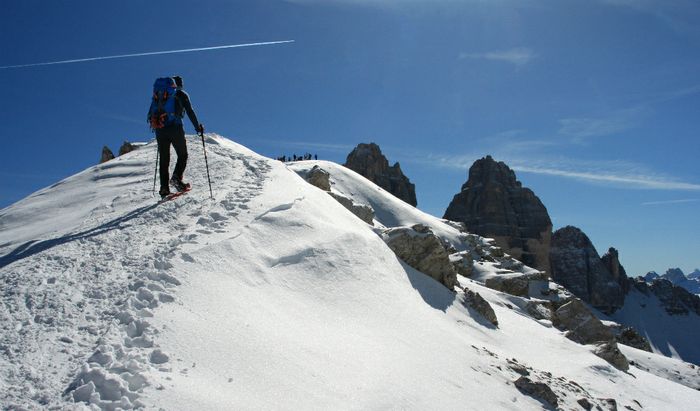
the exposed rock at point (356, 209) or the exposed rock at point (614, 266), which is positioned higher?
the exposed rock at point (614, 266)

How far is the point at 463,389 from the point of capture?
8906 millimetres

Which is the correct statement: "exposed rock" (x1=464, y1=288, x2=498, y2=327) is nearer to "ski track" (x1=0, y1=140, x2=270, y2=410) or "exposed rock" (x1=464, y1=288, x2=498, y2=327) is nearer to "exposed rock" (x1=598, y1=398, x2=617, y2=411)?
"exposed rock" (x1=598, y1=398, x2=617, y2=411)

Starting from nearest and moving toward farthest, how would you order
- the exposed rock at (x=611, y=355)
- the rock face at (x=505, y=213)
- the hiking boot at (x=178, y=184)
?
the hiking boot at (x=178, y=184) < the exposed rock at (x=611, y=355) < the rock face at (x=505, y=213)

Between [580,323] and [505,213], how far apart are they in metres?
92.8

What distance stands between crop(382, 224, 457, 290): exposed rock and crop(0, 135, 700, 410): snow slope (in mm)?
928

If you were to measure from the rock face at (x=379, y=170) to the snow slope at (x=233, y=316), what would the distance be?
3566 inches

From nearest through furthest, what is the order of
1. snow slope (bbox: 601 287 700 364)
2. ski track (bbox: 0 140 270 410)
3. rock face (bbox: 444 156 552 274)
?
ski track (bbox: 0 140 270 410) → snow slope (bbox: 601 287 700 364) → rock face (bbox: 444 156 552 274)

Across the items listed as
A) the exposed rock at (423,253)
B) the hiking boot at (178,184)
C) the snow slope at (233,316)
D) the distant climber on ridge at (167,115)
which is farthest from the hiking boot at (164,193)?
the exposed rock at (423,253)

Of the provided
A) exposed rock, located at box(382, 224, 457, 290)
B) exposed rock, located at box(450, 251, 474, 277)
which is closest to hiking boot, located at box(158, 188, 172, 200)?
exposed rock, located at box(382, 224, 457, 290)

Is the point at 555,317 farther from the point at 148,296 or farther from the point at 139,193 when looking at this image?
the point at 148,296

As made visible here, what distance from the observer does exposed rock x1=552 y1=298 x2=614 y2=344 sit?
29.7 meters

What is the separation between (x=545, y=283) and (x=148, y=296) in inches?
1896

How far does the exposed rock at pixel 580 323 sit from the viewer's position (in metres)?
29.7

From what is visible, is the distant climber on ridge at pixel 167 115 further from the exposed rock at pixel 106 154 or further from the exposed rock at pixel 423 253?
the exposed rock at pixel 106 154
